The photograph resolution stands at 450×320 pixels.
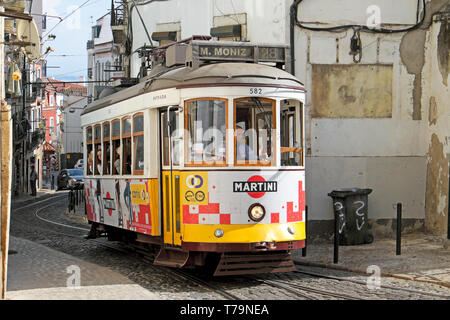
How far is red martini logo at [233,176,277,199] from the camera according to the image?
9695 millimetres

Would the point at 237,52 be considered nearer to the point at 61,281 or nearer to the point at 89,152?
the point at 61,281

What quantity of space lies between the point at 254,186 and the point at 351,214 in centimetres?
511

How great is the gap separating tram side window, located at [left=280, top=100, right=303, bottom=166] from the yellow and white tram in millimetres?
15

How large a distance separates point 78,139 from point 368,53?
205 ft

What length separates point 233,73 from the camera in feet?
32.7

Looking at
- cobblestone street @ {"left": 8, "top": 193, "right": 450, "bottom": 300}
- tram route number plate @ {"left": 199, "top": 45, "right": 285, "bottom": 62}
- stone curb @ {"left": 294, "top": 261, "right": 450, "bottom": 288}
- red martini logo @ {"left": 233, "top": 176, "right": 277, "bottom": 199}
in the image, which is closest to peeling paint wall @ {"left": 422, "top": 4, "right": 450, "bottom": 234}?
stone curb @ {"left": 294, "top": 261, "right": 450, "bottom": 288}

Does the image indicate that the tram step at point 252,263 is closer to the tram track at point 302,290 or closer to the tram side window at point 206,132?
Result: the tram track at point 302,290

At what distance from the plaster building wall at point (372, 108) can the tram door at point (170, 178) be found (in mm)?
5451

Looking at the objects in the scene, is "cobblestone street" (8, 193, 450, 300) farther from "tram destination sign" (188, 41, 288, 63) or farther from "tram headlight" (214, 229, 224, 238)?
"tram destination sign" (188, 41, 288, 63)

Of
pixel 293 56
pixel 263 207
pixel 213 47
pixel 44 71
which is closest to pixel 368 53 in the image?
pixel 293 56

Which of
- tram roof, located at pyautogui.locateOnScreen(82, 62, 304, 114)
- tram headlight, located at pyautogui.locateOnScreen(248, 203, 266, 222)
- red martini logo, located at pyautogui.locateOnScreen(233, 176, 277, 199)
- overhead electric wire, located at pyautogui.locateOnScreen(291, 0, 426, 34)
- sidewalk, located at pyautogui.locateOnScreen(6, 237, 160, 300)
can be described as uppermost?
overhead electric wire, located at pyautogui.locateOnScreen(291, 0, 426, 34)

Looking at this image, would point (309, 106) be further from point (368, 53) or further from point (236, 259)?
point (236, 259)

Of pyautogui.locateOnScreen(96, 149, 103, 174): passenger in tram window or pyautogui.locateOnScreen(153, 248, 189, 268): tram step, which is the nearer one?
pyautogui.locateOnScreen(153, 248, 189, 268): tram step

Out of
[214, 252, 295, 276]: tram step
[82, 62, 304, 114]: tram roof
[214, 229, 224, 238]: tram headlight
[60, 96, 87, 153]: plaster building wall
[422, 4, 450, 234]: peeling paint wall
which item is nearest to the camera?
[214, 229, 224, 238]: tram headlight
